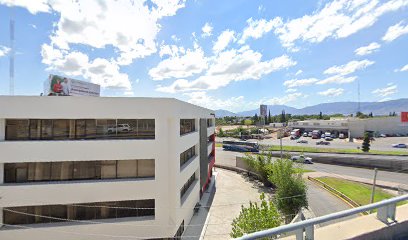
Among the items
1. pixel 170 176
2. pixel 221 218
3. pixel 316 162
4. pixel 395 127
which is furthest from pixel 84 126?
pixel 395 127

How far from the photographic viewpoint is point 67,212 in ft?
71.8

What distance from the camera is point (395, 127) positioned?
10562 cm

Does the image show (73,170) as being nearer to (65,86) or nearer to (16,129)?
(16,129)

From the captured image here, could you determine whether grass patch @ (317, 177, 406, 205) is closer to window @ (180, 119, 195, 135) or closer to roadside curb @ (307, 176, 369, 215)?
roadside curb @ (307, 176, 369, 215)

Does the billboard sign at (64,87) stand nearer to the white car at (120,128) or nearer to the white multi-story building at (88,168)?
the white multi-story building at (88,168)

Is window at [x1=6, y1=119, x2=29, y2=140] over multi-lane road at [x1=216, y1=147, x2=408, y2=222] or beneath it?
over

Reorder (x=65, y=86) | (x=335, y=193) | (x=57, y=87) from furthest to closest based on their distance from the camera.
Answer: (x=335, y=193)
(x=65, y=86)
(x=57, y=87)

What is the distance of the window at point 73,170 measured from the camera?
21.6 m

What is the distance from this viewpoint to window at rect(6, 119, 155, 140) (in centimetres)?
2152

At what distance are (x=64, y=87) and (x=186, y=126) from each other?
1179 centimetres

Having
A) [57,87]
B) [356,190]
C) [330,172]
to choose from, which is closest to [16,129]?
[57,87]

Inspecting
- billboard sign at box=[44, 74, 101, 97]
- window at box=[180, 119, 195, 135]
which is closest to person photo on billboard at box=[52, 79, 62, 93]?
billboard sign at box=[44, 74, 101, 97]

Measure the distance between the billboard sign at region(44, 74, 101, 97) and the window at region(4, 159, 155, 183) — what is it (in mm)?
6811

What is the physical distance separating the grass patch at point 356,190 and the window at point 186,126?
22475mm
